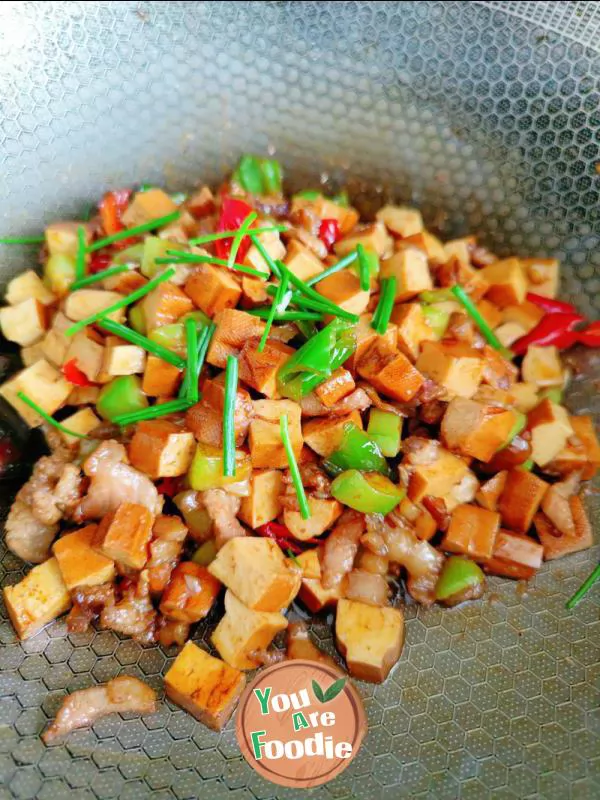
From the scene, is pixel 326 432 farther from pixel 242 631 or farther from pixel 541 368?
pixel 541 368

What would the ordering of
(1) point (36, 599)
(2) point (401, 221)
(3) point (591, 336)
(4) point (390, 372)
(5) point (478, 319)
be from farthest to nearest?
(2) point (401, 221), (3) point (591, 336), (5) point (478, 319), (4) point (390, 372), (1) point (36, 599)

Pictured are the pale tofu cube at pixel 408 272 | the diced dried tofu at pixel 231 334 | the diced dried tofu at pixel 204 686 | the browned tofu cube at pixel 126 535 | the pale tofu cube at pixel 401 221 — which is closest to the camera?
the diced dried tofu at pixel 204 686

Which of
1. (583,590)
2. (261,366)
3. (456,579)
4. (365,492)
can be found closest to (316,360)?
(261,366)

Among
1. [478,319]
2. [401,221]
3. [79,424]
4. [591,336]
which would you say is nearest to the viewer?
[79,424]

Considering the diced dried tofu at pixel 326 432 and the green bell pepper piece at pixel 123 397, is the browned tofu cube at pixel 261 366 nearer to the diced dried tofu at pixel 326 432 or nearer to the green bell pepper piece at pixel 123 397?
the diced dried tofu at pixel 326 432

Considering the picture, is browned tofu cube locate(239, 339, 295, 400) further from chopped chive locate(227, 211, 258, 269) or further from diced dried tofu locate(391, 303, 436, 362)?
diced dried tofu locate(391, 303, 436, 362)

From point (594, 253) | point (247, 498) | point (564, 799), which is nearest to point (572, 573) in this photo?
point (564, 799)

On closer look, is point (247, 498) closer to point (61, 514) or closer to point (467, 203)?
point (61, 514)

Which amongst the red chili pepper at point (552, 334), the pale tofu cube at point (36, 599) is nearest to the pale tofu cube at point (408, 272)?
the red chili pepper at point (552, 334)
